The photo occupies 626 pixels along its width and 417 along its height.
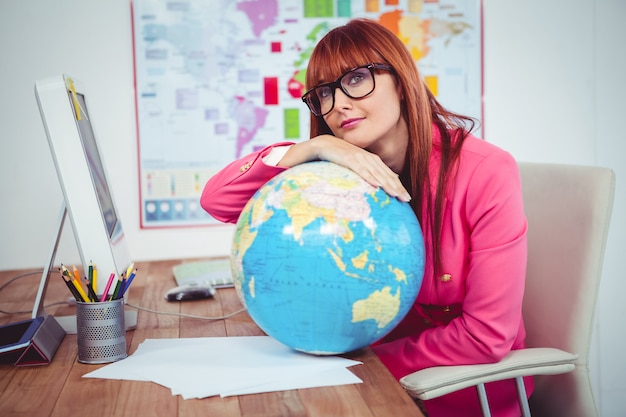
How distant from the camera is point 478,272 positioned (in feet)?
4.25

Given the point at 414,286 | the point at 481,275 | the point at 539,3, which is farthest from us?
the point at 539,3


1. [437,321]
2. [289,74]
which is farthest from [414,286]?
[289,74]

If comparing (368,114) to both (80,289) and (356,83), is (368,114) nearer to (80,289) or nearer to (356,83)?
(356,83)

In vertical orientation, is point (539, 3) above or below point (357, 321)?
above

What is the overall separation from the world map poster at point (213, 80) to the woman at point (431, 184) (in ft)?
4.40

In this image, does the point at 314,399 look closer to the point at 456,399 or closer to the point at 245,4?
the point at 456,399

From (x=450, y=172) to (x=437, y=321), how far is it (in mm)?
349

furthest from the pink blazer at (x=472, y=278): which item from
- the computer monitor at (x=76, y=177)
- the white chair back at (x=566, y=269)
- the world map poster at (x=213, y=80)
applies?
the world map poster at (x=213, y=80)

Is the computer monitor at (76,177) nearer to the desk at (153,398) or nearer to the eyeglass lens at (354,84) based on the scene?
the desk at (153,398)

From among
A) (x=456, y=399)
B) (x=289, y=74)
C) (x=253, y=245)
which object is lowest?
(x=456, y=399)

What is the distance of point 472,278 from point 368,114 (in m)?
0.42

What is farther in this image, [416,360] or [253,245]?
[416,360]

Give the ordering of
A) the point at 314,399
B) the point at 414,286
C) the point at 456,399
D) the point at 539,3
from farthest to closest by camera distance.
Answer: the point at 539,3 < the point at 456,399 < the point at 414,286 < the point at 314,399

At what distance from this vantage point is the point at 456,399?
4.81 feet
